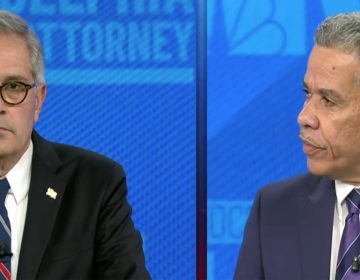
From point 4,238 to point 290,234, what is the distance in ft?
2.29

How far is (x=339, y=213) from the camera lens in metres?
1.94

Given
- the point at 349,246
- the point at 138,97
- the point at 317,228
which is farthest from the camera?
the point at 138,97

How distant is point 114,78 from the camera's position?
2.68 metres

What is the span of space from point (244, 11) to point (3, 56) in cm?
104

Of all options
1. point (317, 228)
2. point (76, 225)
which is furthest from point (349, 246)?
→ point (76, 225)

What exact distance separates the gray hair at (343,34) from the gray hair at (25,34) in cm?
70

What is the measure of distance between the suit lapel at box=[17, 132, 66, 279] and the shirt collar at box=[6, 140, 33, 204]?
20 mm

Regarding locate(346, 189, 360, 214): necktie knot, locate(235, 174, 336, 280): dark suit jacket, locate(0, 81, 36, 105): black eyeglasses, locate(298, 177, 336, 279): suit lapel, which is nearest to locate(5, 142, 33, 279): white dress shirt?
locate(0, 81, 36, 105): black eyeglasses

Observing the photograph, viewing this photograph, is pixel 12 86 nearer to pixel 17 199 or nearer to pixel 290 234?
pixel 17 199

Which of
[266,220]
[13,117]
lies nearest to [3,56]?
[13,117]

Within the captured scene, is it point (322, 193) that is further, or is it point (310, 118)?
point (322, 193)

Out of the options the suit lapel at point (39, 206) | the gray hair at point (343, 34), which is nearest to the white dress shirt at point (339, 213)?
the gray hair at point (343, 34)

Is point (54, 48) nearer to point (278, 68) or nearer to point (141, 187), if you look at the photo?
point (141, 187)

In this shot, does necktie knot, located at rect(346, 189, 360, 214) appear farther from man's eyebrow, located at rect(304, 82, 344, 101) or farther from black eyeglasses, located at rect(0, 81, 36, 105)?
black eyeglasses, located at rect(0, 81, 36, 105)
